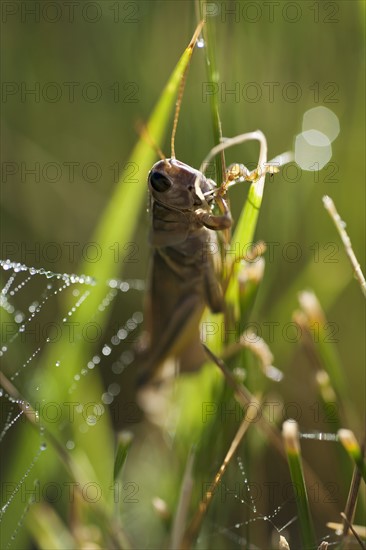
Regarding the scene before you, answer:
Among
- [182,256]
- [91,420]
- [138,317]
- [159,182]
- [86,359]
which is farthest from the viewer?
[138,317]

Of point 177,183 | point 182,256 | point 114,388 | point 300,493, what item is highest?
point 177,183

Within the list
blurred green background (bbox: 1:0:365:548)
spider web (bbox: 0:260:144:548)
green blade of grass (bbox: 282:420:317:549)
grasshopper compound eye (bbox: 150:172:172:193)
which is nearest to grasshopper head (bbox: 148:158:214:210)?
grasshopper compound eye (bbox: 150:172:172:193)

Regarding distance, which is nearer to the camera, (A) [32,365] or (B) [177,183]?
(B) [177,183]

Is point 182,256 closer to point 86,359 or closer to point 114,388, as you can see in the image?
point 86,359

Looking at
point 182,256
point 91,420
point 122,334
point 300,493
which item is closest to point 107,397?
point 122,334

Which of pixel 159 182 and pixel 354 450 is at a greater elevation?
pixel 159 182

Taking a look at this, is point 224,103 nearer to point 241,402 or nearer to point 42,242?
point 42,242

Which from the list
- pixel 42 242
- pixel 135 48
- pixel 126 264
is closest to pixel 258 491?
pixel 126 264
